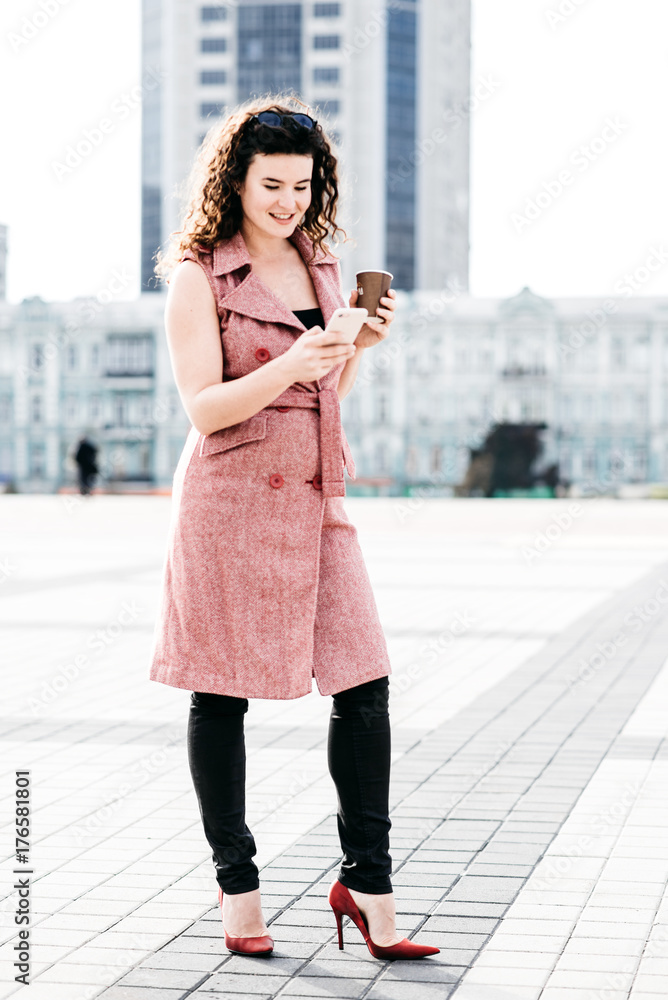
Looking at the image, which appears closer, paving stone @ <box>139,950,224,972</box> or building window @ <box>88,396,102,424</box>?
paving stone @ <box>139,950,224,972</box>

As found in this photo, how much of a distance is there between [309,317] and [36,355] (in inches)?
2621

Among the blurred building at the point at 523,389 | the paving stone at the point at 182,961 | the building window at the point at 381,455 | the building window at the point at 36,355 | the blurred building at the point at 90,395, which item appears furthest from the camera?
the blurred building at the point at 90,395

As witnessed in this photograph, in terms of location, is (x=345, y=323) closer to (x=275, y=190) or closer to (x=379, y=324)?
(x=379, y=324)

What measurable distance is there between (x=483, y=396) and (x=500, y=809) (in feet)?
206

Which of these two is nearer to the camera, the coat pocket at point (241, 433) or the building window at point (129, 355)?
the coat pocket at point (241, 433)

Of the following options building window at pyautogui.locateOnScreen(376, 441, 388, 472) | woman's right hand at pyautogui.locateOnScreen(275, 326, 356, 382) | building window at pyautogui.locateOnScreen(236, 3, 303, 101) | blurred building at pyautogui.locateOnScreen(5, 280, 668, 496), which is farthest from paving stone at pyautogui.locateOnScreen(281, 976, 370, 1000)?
building window at pyautogui.locateOnScreen(236, 3, 303, 101)

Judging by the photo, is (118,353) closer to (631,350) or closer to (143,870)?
(631,350)

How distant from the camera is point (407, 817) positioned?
13.1 feet

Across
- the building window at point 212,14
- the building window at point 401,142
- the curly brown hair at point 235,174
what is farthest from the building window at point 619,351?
the curly brown hair at point 235,174

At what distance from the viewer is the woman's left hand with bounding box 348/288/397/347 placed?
112 inches

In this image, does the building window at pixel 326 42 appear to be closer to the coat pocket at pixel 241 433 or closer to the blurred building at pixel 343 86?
the blurred building at pixel 343 86

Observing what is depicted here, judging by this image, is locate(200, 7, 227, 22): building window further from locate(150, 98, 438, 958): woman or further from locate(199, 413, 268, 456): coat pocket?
locate(199, 413, 268, 456): coat pocket

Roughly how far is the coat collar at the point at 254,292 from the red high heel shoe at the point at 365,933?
1137mm

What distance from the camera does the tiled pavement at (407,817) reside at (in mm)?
2744
